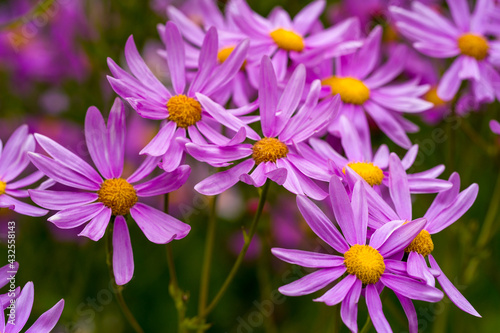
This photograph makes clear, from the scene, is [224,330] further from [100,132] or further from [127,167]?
[100,132]

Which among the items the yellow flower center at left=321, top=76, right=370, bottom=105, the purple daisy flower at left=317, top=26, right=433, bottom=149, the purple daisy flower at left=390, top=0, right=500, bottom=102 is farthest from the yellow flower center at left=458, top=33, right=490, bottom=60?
the yellow flower center at left=321, top=76, right=370, bottom=105

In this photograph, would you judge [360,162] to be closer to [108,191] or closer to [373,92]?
[373,92]

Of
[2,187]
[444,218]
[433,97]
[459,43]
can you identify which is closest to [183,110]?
[2,187]

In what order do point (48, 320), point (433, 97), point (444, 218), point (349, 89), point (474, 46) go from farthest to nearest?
point (433, 97) → point (474, 46) → point (349, 89) → point (444, 218) → point (48, 320)

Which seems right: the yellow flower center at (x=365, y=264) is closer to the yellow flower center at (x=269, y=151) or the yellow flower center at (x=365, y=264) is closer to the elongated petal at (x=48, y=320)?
the yellow flower center at (x=269, y=151)

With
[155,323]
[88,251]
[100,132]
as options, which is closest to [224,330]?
[155,323]

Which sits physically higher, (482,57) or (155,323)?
(482,57)

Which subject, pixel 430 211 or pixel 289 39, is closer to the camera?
pixel 430 211
